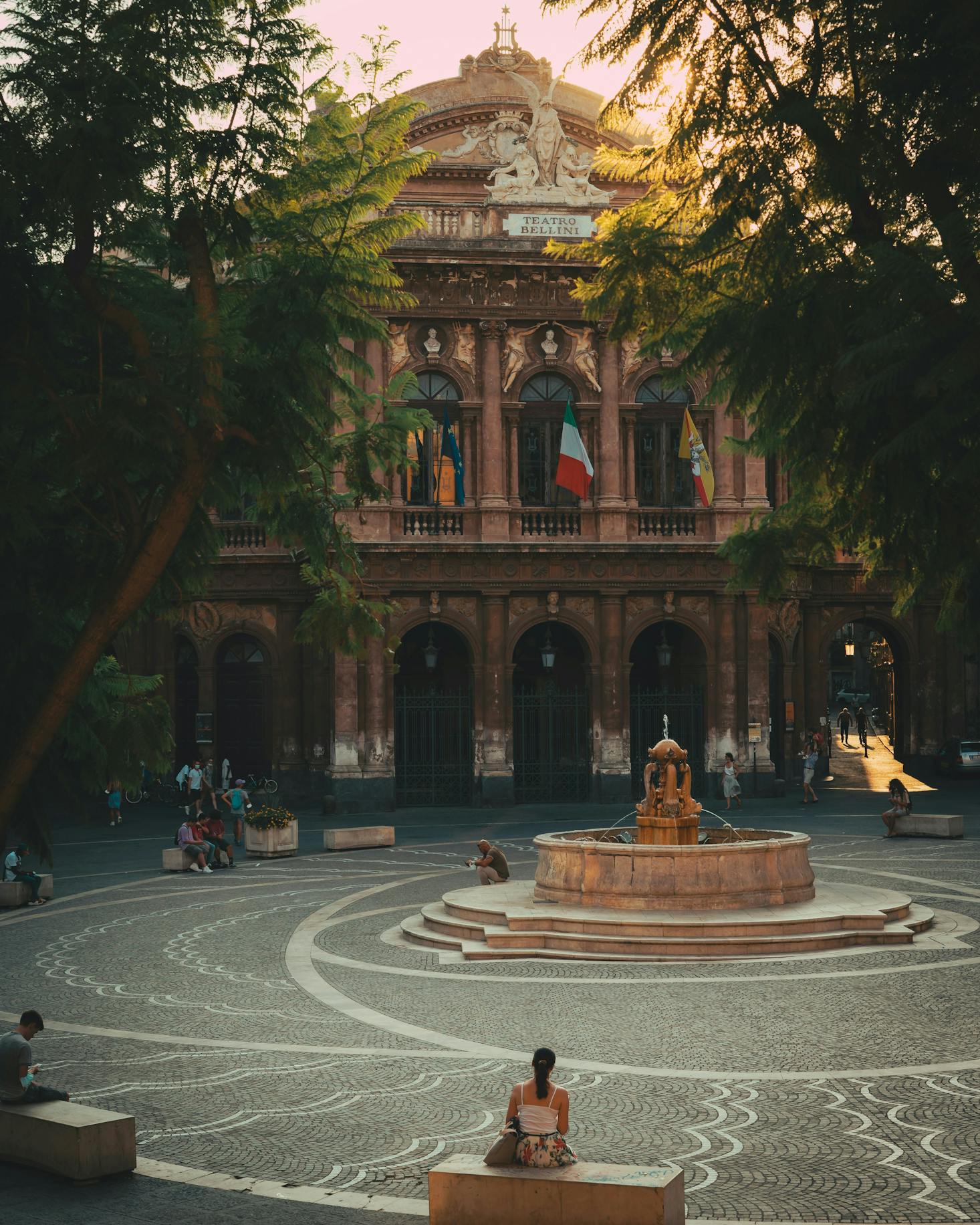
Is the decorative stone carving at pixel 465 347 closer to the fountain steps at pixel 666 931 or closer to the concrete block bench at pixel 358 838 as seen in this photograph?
the concrete block bench at pixel 358 838

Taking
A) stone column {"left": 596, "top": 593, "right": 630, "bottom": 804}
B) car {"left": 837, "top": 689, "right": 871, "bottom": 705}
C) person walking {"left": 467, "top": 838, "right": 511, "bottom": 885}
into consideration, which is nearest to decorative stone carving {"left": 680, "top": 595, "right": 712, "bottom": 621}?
stone column {"left": 596, "top": 593, "right": 630, "bottom": 804}

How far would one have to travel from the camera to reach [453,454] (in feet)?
119

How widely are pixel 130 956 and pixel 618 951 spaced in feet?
A: 19.9

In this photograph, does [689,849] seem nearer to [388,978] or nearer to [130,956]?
[388,978]

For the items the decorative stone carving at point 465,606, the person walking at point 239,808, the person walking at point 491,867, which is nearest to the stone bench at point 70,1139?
the person walking at point 491,867


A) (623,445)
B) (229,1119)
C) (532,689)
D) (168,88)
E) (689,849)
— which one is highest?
(623,445)

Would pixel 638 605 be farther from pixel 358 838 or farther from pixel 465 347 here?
pixel 358 838

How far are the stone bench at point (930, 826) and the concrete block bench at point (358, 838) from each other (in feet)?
34.0

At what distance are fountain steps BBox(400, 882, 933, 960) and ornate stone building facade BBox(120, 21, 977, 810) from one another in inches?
717

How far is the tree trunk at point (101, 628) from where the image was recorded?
25.2 feet

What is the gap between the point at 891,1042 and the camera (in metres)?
13.4

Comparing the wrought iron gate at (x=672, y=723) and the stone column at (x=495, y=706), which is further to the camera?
the wrought iron gate at (x=672, y=723)

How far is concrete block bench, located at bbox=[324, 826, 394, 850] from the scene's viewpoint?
30.1 m

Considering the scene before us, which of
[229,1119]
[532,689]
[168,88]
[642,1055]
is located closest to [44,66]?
[168,88]
